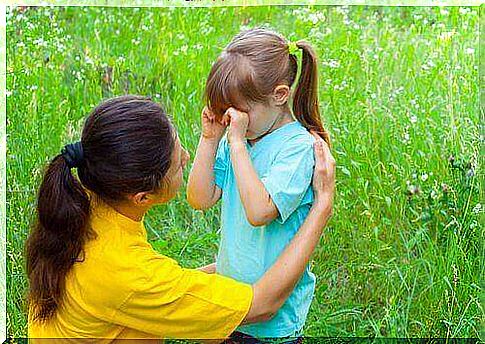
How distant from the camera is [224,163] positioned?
162 centimetres

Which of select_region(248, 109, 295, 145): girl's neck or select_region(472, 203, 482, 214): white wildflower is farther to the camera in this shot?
select_region(472, 203, 482, 214): white wildflower

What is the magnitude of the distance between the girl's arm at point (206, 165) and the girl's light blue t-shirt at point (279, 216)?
0.9 inches

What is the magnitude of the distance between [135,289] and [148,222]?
787mm

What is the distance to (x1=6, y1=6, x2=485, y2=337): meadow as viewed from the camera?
6.93ft

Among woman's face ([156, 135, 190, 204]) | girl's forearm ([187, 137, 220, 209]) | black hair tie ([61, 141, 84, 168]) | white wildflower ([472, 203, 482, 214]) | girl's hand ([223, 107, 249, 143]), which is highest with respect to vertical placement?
girl's hand ([223, 107, 249, 143])

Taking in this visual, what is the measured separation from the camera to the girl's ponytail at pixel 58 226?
54.7 inches

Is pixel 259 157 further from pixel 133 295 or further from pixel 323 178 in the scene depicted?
pixel 133 295

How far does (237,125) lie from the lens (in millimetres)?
1501

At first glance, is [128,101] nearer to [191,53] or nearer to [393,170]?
[191,53]

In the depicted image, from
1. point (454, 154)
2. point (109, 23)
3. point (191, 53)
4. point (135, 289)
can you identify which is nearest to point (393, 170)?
point (454, 154)

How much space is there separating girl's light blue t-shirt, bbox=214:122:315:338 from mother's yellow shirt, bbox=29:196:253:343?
14cm

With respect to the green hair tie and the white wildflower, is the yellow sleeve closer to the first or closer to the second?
the green hair tie

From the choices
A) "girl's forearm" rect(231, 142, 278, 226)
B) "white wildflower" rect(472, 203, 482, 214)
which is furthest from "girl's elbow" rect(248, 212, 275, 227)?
"white wildflower" rect(472, 203, 482, 214)

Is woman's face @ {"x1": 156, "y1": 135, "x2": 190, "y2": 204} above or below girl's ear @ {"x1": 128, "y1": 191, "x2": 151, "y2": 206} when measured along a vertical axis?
above
